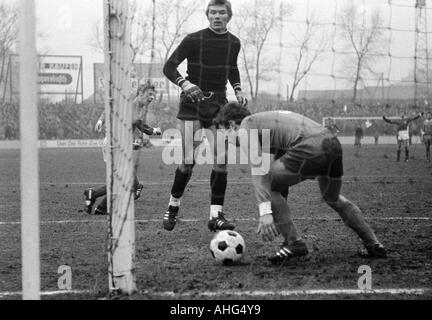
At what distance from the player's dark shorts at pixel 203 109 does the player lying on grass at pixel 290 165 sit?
3.95ft

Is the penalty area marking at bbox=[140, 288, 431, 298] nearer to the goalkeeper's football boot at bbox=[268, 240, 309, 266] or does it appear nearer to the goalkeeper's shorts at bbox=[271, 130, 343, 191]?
the goalkeeper's football boot at bbox=[268, 240, 309, 266]

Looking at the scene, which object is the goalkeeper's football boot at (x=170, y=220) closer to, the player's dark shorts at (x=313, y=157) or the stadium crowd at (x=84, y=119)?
the player's dark shorts at (x=313, y=157)

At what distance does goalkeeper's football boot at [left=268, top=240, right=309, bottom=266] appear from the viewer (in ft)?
14.9

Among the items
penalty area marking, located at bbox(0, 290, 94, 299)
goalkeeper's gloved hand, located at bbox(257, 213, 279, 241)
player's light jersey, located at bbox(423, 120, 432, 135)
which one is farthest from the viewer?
player's light jersey, located at bbox(423, 120, 432, 135)

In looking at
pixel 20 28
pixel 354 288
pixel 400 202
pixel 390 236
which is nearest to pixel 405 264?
pixel 354 288

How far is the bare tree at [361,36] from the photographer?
18.8ft

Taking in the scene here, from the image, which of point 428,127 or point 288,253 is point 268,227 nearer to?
point 288,253

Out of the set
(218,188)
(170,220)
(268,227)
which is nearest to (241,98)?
(218,188)

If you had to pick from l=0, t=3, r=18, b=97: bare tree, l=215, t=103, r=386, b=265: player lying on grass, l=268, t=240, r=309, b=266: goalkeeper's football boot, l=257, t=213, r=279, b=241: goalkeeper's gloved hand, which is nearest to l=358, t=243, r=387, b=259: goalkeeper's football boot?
l=215, t=103, r=386, b=265: player lying on grass

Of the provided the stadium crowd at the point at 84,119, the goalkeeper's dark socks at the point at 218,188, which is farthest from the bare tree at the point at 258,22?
the stadium crowd at the point at 84,119

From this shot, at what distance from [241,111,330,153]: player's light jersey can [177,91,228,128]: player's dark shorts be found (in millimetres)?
1342

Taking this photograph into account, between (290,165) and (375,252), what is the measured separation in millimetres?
1012

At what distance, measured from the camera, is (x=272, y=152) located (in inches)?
193

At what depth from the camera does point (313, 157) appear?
14.9 feet
